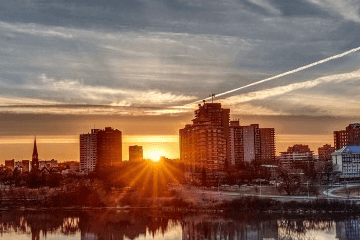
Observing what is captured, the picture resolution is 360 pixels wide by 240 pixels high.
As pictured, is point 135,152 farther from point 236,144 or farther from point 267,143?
point 236,144

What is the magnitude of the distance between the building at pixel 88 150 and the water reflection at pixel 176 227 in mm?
88021

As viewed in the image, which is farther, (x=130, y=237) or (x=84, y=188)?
(x=84, y=188)

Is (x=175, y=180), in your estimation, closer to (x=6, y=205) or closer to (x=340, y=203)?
(x=6, y=205)

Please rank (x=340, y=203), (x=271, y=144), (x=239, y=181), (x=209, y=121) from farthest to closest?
(x=271, y=144), (x=209, y=121), (x=239, y=181), (x=340, y=203)

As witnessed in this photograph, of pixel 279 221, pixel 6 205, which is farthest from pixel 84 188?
pixel 279 221

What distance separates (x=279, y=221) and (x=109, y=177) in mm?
35662

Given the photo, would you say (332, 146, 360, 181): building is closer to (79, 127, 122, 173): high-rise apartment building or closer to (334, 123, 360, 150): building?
(334, 123, 360, 150): building

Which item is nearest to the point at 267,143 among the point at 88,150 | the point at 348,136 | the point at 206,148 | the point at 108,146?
the point at 348,136

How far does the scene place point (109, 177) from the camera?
77.7 metres

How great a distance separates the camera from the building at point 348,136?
13075cm

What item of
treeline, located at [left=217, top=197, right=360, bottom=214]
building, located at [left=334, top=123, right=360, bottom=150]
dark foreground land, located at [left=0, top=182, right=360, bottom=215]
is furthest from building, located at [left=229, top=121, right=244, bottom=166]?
treeline, located at [left=217, top=197, right=360, bottom=214]

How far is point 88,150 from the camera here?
144 meters

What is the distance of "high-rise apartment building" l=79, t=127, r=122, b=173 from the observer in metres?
137

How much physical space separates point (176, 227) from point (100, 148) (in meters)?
95.8
